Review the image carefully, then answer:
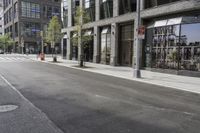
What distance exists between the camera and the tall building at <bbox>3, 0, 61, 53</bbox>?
78.1 meters

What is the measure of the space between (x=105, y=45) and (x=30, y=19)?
181 ft

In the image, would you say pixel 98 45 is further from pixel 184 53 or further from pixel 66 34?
pixel 184 53

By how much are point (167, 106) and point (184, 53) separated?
1161 centimetres

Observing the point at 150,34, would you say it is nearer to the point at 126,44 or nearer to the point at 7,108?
the point at 126,44

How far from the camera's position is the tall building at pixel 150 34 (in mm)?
19109

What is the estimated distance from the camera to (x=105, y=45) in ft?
101

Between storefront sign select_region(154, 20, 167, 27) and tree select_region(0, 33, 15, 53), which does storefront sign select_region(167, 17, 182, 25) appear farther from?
tree select_region(0, 33, 15, 53)

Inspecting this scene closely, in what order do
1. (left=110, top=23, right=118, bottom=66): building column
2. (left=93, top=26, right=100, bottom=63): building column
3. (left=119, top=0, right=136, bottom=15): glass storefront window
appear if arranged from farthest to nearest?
(left=93, top=26, right=100, bottom=63): building column → (left=110, top=23, right=118, bottom=66): building column → (left=119, top=0, right=136, bottom=15): glass storefront window

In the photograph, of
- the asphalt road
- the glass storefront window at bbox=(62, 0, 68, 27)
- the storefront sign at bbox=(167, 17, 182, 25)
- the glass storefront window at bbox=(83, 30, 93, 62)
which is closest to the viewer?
the asphalt road

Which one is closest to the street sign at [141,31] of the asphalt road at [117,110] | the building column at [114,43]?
the asphalt road at [117,110]

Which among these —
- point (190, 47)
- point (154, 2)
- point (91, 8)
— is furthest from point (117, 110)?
point (91, 8)

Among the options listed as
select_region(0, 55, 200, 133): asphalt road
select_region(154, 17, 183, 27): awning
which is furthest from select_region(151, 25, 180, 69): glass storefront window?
select_region(0, 55, 200, 133): asphalt road

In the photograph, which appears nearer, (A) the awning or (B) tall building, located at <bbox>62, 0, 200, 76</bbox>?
(B) tall building, located at <bbox>62, 0, 200, 76</bbox>

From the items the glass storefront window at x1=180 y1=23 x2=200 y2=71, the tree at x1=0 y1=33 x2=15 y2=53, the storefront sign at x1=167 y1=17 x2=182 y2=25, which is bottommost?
the glass storefront window at x1=180 y1=23 x2=200 y2=71
